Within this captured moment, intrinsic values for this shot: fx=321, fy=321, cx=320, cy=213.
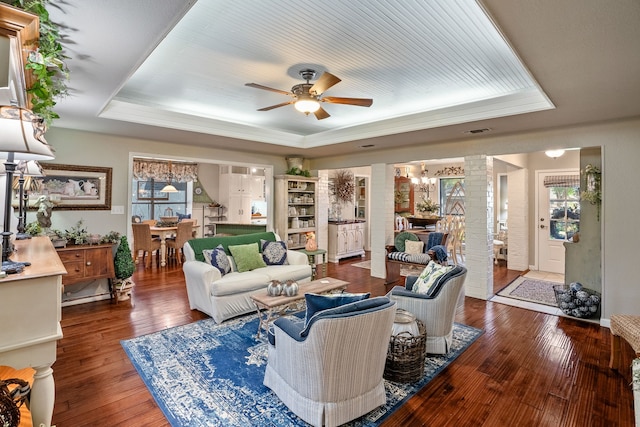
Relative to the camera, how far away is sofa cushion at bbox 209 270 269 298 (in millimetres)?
3631

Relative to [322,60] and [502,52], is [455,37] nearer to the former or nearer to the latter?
[502,52]

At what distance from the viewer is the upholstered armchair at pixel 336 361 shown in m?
1.85

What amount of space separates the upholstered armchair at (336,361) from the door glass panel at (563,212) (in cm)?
594

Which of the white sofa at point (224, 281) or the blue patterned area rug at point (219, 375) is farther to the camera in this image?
the white sofa at point (224, 281)

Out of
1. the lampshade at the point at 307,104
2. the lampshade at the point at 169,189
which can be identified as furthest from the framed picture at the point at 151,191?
the lampshade at the point at 307,104

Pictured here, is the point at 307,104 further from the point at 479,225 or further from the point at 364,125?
the point at 479,225

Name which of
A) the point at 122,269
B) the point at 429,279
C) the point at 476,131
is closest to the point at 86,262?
the point at 122,269

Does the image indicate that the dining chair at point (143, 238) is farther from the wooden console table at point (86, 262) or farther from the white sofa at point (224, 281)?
the white sofa at point (224, 281)

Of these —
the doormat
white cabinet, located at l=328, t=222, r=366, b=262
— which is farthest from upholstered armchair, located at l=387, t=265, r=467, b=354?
white cabinet, located at l=328, t=222, r=366, b=262

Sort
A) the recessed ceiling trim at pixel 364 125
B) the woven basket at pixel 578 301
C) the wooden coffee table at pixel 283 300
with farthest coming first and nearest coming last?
1. the woven basket at pixel 578 301
2. the recessed ceiling trim at pixel 364 125
3. the wooden coffee table at pixel 283 300

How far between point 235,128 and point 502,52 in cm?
349

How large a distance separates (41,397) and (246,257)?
9.52 feet

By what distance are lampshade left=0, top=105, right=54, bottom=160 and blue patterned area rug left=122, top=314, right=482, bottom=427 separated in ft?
5.86

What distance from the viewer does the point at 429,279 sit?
3.11m
